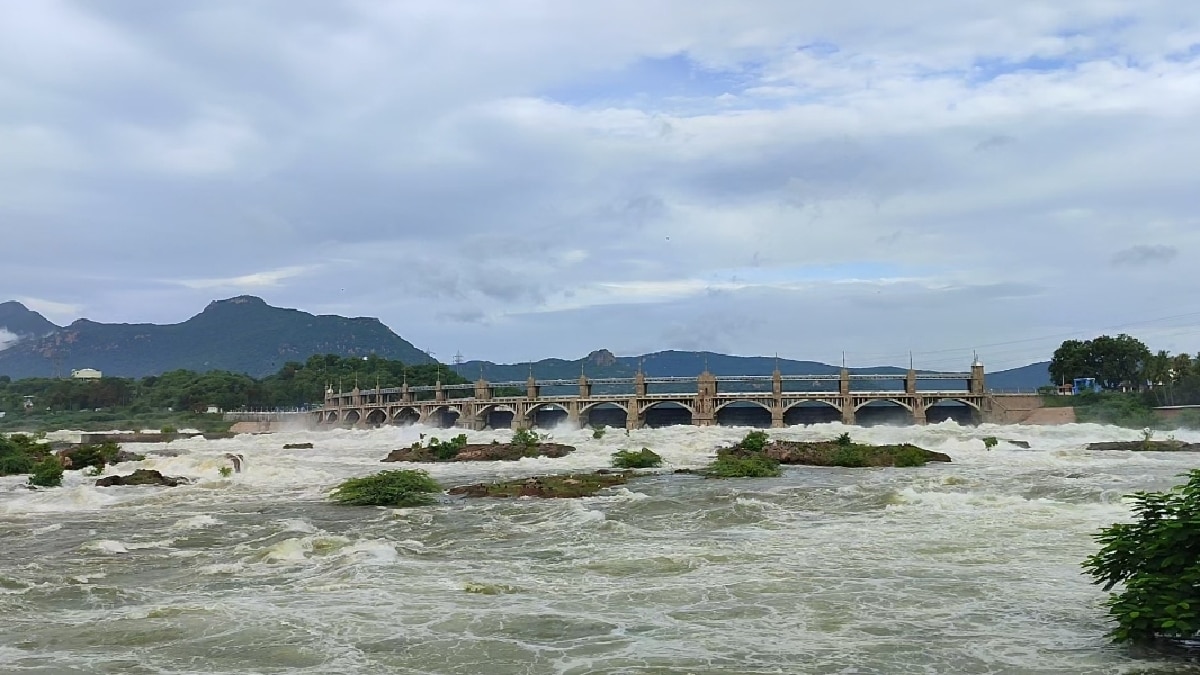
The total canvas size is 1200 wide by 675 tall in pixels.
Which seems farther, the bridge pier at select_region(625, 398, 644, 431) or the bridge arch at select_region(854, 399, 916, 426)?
the bridge pier at select_region(625, 398, 644, 431)

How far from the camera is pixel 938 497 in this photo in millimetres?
27047

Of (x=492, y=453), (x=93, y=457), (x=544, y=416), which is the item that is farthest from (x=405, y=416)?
(x=93, y=457)

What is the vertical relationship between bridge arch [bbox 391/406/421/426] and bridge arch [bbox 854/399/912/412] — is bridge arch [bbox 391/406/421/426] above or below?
below

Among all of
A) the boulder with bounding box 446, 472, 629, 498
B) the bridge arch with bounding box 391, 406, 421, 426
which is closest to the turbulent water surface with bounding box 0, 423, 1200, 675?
the boulder with bounding box 446, 472, 629, 498

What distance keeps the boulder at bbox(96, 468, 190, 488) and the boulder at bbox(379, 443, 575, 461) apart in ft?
60.6

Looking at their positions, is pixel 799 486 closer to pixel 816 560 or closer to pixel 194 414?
pixel 816 560

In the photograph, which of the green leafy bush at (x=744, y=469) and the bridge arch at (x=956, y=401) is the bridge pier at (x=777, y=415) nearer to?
the bridge arch at (x=956, y=401)

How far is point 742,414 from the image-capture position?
10775 centimetres

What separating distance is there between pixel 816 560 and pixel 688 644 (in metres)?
6.65

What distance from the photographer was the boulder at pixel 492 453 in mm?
53750

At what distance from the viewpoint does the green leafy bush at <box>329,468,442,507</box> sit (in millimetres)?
29578

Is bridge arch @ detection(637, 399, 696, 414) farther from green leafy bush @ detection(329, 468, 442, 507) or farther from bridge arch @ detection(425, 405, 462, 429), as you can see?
green leafy bush @ detection(329, 468, 442, 507)

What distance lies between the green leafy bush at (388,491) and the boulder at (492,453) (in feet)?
72.6

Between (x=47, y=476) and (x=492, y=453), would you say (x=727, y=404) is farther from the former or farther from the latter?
(x=47, y=476)
